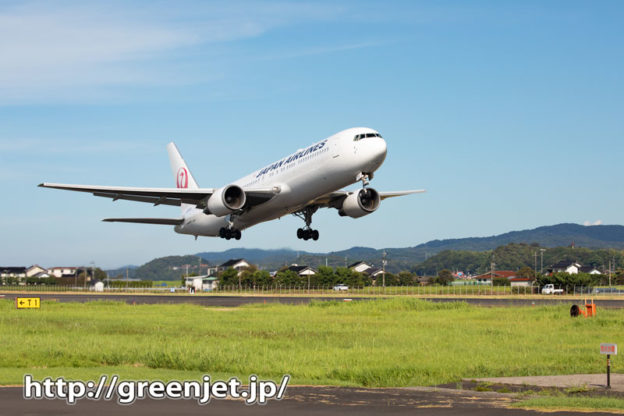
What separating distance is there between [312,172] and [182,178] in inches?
1190

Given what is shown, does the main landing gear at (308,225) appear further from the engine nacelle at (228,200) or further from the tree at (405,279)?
the tree at (405,279)

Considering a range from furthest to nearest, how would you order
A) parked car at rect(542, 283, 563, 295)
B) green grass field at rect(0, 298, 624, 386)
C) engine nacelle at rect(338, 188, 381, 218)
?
1. parked car at rect(542, 283, 563, 295)
2. engine nacelle at rect(338, 188, 381, 218)
3. green grass field at rect(0, 298, 624, 386)

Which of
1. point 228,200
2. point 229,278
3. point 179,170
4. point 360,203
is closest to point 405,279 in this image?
point 229,278

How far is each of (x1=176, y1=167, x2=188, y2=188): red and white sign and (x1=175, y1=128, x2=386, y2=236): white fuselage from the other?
17991mm

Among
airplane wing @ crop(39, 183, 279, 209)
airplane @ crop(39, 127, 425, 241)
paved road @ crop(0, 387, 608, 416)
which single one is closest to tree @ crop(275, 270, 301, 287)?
airplane @ crop(39, 127, 425, 241)

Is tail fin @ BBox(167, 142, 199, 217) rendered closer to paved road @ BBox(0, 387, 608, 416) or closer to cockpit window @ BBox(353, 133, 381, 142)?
cockpit window @ BBox(353, 133, 381, 142)

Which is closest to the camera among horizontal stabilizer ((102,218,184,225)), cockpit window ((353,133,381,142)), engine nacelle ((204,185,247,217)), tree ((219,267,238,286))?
cockpit window ((353,133,381,142))

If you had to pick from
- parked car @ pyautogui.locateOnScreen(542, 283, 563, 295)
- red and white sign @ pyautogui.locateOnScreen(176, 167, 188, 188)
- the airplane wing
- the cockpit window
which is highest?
red and white sign @ pyautogui.locateOnScreen(176, 167, 188, 188)

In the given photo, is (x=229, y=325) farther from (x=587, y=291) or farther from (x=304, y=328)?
(x=587, y=291)

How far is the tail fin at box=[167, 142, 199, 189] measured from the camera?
7256 cm

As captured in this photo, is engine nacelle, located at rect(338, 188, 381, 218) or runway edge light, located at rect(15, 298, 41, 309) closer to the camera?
engine nacelle, located at rect(338, 188, 381, 218)

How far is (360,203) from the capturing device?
50.0m

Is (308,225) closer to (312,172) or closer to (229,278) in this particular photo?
(312,172)

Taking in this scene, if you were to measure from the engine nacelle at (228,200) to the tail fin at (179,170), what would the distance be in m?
21.4
